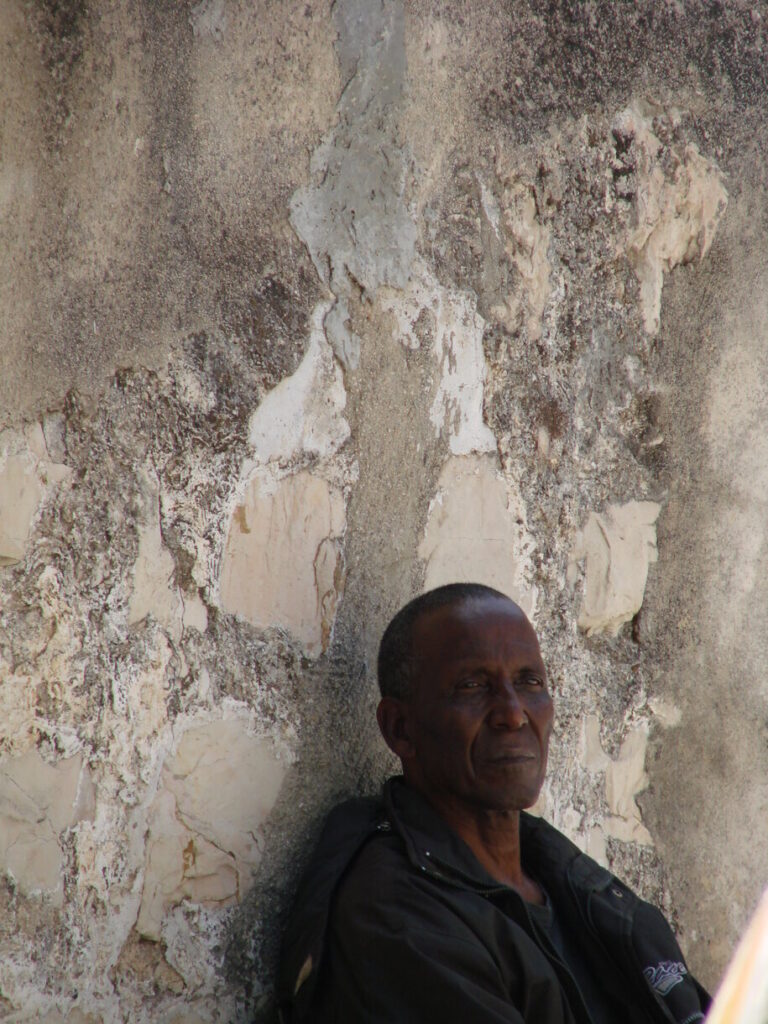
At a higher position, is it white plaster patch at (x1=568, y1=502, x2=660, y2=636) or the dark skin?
white plaster patch at (x1=568, y1=502, x2=660, y2=636)

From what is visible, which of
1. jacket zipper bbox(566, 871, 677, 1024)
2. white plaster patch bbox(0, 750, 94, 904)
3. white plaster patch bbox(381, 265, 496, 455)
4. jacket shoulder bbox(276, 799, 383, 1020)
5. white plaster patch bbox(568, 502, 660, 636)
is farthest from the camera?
white plaster patch bbox(568, 502, 660, 636)

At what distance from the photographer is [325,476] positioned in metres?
1.81

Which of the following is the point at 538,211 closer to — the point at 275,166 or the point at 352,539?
the point at 275,166

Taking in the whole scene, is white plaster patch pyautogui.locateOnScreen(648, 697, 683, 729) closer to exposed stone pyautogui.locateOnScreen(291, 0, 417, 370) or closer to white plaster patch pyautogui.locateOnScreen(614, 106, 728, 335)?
white plaster patch pyautogui.locateOnScreen(614, 106, 728, 335)

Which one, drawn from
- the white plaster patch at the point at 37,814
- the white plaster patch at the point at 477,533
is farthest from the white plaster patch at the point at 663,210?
the white plaster patch at the point at 37,814

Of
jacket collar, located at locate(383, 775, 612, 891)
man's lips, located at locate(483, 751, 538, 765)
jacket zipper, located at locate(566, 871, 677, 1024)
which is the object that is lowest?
jacket zipper, located at locate(566, 871, 677, 1024)

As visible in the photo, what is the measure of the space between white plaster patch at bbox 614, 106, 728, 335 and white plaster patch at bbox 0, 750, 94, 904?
151cm

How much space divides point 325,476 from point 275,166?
50 centimetres

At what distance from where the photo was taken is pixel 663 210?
234 cm

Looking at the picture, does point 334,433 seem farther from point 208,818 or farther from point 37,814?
point 37,814

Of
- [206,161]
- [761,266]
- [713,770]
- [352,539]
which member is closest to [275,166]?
[206,161]

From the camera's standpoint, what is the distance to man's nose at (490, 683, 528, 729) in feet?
5.50

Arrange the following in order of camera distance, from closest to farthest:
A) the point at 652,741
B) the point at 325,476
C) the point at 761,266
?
1. the point at 325,476
2. the point at 652,741
3. the point at 761,266

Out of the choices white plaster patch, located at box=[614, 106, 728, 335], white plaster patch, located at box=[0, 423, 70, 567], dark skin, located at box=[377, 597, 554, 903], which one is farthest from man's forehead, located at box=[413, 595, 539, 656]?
white plaster patch, located at box=[614, 106, 728, 335]
